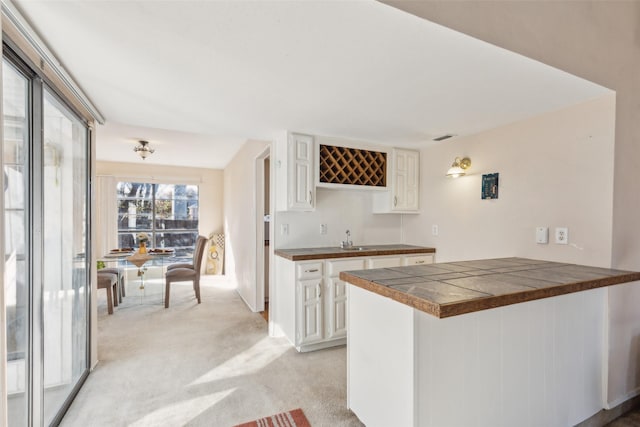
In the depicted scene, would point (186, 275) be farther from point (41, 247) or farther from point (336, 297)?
point (41, 247)

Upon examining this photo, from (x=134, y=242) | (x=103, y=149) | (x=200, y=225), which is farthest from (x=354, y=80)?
(x=134, y=242)

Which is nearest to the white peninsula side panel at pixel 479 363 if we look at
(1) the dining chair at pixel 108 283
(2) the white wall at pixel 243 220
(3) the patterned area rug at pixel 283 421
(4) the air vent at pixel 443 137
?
(3) the patterned area rug at pixel 283 421

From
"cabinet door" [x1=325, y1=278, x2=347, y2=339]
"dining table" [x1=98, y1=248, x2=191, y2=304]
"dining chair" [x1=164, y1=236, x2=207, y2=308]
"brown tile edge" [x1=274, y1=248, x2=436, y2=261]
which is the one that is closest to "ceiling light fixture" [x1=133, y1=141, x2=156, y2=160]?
"dining table" [x1=98, y1=248, x2=191, y2=304]

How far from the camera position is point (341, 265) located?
299 centimetres

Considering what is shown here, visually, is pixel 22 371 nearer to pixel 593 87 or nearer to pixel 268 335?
pixel 268 335

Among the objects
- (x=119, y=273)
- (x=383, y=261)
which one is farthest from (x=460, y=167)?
(x=119, y=273)

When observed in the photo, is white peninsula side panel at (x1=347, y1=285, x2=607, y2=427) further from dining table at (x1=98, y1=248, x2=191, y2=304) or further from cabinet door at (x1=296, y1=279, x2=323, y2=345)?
dining table at (x1=98, y1=248, x2=191, y2=304)

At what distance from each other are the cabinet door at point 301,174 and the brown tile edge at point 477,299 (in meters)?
1.33

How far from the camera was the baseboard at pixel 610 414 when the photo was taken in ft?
6.23

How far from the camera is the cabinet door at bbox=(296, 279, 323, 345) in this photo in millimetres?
2854

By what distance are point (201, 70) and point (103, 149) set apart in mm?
4614

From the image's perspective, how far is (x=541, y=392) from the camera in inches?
67.0

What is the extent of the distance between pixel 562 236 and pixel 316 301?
6.63 feet

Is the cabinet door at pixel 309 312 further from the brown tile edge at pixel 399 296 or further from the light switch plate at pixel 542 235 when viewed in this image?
the light switch plate at pixel 542 235
